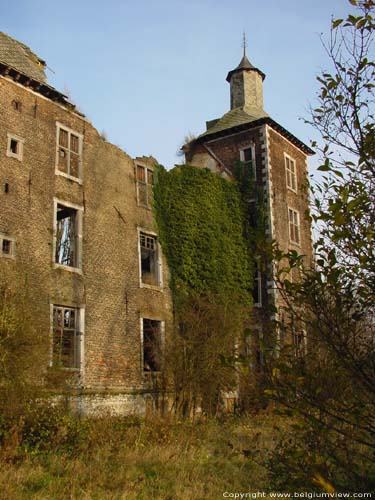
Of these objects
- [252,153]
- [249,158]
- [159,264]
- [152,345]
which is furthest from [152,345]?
[252,153]

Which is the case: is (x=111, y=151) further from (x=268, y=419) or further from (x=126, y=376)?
(x=268, y=419)

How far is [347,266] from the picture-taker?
340 cm

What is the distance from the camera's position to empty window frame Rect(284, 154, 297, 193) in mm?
26844

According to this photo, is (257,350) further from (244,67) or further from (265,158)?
(244,67)

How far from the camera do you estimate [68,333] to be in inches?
667

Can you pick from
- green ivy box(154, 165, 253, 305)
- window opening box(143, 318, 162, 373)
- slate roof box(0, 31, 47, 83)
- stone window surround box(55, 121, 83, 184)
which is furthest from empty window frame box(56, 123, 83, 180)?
window opening box(143, 318, 162, 373)

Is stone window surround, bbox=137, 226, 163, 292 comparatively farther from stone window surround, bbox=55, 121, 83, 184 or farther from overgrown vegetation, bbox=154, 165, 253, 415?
stone window surround, bbox=55, 121, 83, 184

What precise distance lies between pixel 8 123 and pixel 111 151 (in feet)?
14.0

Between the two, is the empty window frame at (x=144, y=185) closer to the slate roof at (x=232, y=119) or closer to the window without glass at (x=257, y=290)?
the window without glass at (x=257, y=290)

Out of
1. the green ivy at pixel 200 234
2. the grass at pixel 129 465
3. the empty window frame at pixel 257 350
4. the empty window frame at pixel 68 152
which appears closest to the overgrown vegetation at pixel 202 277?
the green ivy at pixel 200 234

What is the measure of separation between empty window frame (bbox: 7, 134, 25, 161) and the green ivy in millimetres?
5892

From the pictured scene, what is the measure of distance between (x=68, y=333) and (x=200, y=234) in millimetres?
7149

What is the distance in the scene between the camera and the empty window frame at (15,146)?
16578mm

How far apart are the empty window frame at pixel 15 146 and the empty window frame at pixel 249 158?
11.6 m
